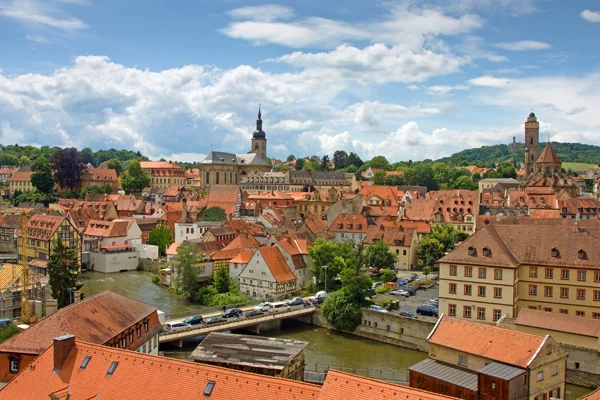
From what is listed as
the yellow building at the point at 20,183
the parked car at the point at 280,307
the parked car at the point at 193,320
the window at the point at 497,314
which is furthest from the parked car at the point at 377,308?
the yellow building at the point at 20,183

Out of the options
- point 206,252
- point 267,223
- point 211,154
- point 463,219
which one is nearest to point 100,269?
point 206,252

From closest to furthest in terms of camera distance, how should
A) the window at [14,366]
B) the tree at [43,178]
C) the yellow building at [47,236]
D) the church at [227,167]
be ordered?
the window at [14,366]
the yellow building at [47,236]
the tree at [43,178]
the church at [227,167]

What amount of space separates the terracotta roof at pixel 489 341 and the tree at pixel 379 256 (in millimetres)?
27689

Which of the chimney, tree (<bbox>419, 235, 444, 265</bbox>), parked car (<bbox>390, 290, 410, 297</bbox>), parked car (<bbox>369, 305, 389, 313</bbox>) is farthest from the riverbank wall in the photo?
the chimney

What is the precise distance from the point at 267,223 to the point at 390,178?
203 feet

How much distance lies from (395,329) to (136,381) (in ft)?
83.4

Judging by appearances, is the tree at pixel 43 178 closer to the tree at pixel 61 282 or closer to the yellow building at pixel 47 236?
the yellow building at pixel 47 236

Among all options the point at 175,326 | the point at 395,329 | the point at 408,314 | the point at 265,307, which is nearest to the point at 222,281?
the point at 265,307

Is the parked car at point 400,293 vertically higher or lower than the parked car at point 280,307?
higher

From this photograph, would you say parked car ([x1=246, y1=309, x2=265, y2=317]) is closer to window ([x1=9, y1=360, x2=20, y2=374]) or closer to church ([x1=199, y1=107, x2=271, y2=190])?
window ([x1=9, y1=360, x2=20, y2=374])

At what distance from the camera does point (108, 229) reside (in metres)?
72.4

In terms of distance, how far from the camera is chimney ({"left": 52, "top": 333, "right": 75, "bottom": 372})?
19453mm

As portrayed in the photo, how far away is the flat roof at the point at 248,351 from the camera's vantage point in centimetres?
2545

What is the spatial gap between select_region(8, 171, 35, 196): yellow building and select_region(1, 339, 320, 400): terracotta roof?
120 m
